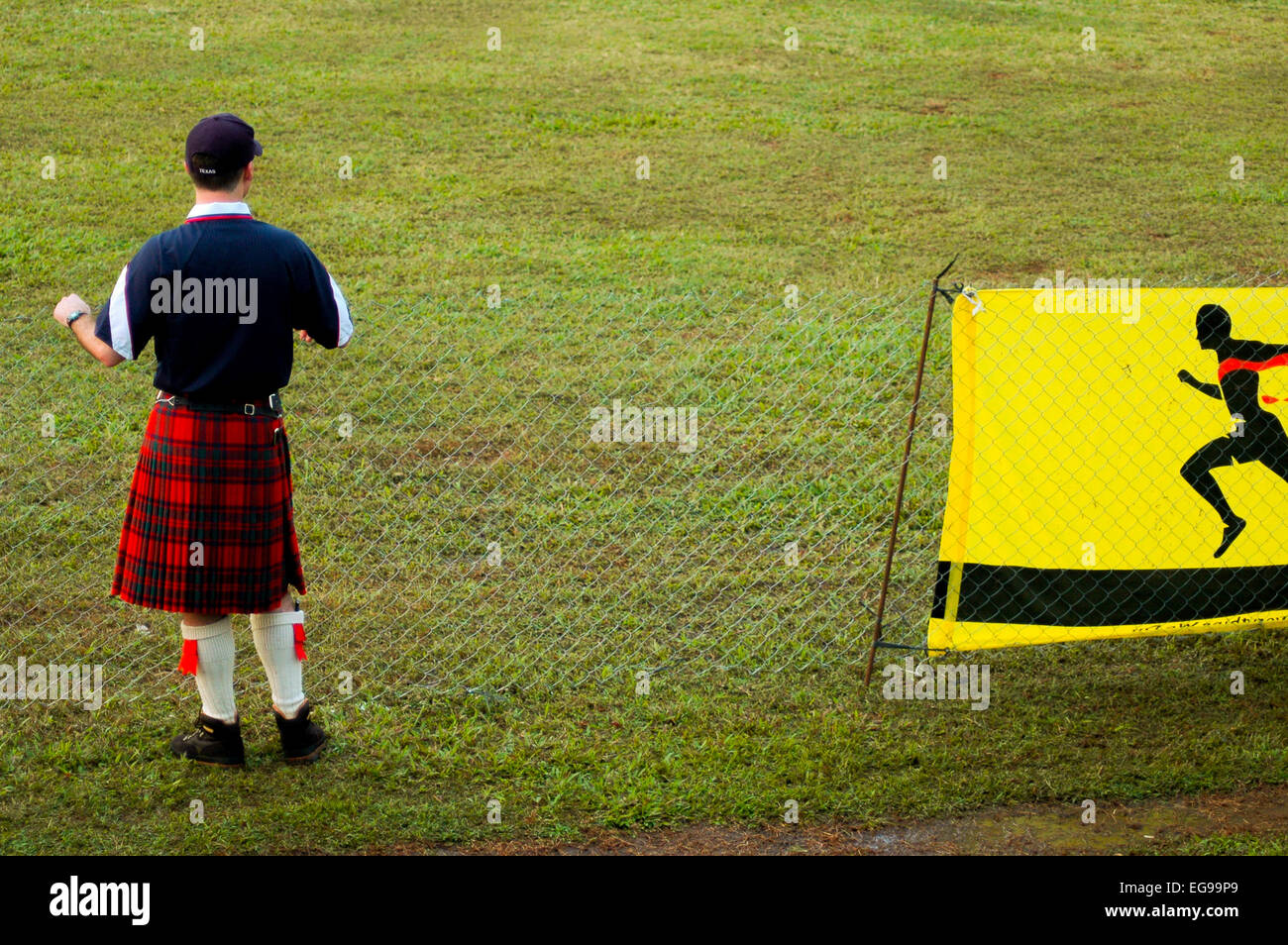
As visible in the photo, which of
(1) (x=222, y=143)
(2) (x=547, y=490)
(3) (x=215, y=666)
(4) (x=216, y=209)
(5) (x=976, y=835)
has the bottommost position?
(5) (x=976, y=835)

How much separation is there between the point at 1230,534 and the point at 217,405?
115 inches

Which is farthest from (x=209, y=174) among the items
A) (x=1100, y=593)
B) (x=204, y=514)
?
(x=1100, y=593)

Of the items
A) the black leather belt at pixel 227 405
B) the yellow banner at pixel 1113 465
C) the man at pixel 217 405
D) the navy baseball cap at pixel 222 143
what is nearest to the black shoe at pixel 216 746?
the man at pixel 217 405

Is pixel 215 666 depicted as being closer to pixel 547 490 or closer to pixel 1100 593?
pixel 547 490

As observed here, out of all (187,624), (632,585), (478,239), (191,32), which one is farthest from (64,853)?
(191,32)

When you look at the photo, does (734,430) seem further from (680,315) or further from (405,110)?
(405,110)

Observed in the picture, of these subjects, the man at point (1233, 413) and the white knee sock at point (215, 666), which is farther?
the man at point (1233, 413)

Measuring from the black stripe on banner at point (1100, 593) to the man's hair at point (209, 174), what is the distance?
222cm

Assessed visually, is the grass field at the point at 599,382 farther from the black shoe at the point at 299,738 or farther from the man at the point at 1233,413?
the man at the point at 1233,413

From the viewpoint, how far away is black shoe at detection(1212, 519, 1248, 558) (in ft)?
12.8

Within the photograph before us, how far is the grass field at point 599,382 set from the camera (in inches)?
148

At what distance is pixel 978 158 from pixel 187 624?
9249 millimetres

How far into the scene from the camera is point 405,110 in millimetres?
11805

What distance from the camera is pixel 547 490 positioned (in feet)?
18.4
